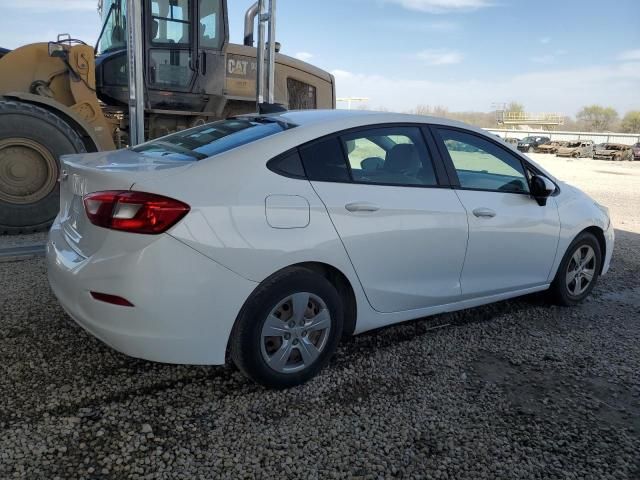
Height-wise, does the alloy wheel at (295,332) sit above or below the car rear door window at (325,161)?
below

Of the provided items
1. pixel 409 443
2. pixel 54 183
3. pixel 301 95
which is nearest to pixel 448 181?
pixel 409 443

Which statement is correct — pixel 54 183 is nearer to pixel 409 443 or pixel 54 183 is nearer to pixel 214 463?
pixel 214 463

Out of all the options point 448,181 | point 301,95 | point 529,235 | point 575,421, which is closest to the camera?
point 575,421

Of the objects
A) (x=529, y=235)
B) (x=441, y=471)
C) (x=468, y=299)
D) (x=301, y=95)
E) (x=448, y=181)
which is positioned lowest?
(x=441, y=471)

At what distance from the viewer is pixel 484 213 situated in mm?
3625

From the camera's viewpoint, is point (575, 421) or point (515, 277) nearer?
point (575, 421)

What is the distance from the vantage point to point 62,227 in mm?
3059

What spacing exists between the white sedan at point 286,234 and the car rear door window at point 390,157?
0.01 m

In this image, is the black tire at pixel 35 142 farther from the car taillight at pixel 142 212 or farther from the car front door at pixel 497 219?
the car front door at pixel 497 219

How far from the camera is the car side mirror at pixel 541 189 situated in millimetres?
3965

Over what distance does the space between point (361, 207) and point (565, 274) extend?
2.35 meters

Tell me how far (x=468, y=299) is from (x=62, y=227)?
8.77 feet

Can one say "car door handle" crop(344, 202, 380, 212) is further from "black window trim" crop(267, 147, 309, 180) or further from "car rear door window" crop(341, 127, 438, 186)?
"black window trim" crop(267, 147, 309, 180)

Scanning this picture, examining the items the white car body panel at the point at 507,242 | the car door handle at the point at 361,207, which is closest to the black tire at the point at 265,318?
the car door handle at the point at 361,207
